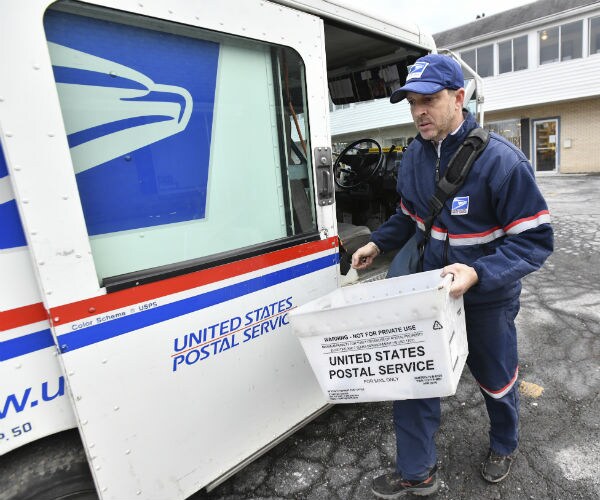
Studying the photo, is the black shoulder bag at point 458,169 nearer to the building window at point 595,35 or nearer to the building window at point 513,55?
the building window at point 595,35

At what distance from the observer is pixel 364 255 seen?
2.16 meters

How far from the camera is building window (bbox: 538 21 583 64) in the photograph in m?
14.3

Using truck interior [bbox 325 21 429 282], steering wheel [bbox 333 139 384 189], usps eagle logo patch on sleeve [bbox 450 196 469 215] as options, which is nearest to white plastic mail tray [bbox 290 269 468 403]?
usps eagle logo patch on sleeve [bbox 450 196 469 215]

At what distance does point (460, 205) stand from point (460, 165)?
0.16 meters

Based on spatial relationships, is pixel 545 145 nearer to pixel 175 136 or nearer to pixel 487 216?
pixel 487 216

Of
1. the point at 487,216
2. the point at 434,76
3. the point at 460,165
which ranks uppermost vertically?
the point at 434,76

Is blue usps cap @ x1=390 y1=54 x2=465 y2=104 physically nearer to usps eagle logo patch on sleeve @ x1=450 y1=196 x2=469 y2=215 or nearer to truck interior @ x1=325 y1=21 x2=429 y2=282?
usps eagle logo patch on sleeve @ x1=450 y1=196 x2=469 y2=215

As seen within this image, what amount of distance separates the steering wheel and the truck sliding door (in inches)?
84.5

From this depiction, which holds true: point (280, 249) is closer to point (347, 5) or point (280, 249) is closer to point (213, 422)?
point (213, 422)

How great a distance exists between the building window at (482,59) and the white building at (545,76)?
1.4 inches

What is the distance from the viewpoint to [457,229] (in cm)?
173

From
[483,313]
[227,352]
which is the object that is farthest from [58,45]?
[483,313]

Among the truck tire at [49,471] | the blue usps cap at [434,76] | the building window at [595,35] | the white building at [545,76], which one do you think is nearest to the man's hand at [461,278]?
the blue usps cap at [434,76]

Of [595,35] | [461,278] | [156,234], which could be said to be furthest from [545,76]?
[156,234]
